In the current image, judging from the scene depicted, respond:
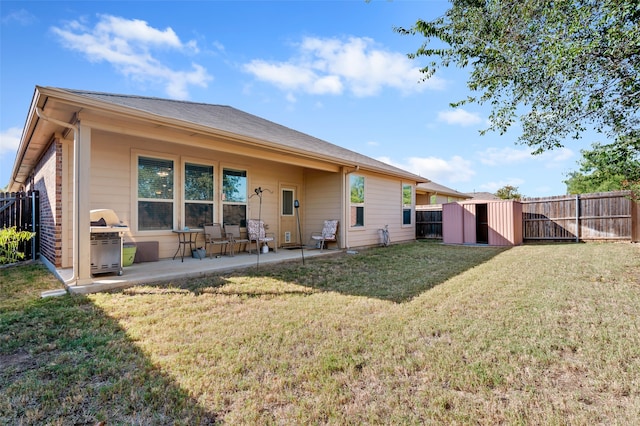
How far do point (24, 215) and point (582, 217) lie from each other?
16.5 meters

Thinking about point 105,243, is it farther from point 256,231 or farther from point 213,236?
point 256,231

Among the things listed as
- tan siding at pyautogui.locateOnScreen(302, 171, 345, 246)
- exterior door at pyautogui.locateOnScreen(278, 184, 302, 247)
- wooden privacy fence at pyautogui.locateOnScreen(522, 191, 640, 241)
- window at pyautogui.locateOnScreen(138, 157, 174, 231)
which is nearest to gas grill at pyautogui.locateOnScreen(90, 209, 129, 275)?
window at pyautogui.locateOnScreen(138, 157, 174, 231)

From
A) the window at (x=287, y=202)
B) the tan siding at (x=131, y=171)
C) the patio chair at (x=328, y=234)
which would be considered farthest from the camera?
the window at (x=287, y=202)

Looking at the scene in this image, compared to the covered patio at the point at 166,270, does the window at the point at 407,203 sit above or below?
above

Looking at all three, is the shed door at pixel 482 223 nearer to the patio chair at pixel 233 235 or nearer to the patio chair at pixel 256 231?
the patio chair at pixel 256 231

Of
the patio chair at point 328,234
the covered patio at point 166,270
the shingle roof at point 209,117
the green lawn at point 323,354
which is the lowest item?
the green lawn at point 323,354

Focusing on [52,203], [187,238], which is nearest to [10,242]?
[52,203]

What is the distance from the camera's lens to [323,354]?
7.98ft

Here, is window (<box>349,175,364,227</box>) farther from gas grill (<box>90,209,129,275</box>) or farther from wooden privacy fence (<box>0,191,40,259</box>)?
wooden privacy fence (<box>0,191,40,259</box>)

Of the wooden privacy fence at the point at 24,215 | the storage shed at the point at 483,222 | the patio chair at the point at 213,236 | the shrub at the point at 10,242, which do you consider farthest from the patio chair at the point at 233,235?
the storage shed at the point at 483,222

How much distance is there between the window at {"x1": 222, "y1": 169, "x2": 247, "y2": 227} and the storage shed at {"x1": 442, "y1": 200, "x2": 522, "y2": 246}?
8.09 meters

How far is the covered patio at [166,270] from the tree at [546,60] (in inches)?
218

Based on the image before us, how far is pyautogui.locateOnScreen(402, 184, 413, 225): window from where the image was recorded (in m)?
11.5

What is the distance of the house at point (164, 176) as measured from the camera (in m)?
4.32
